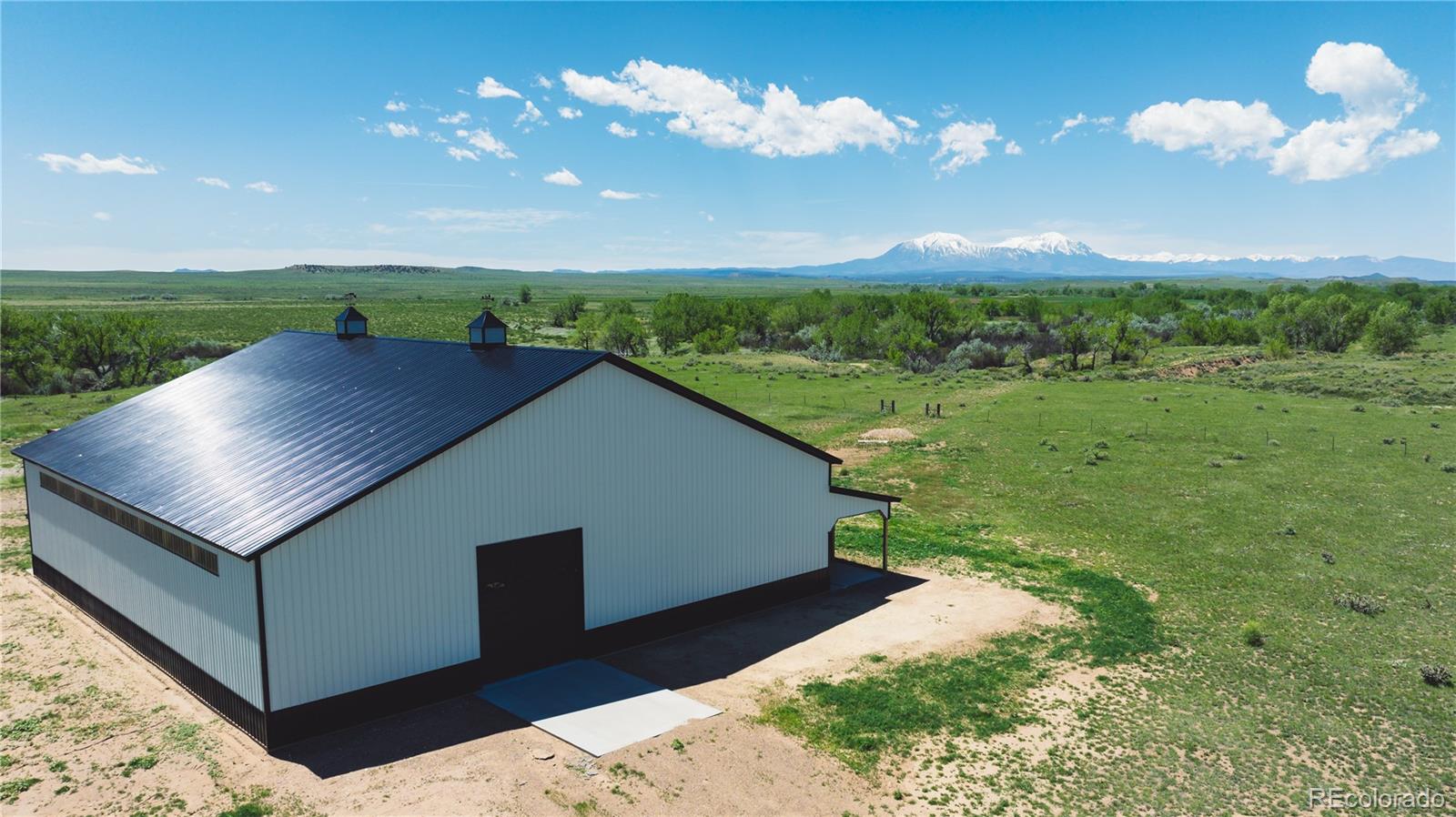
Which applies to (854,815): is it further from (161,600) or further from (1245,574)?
(1245,574)

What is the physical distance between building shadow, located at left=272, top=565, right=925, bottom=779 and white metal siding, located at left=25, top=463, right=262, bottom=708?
5.66ft

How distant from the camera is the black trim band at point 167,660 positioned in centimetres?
1369

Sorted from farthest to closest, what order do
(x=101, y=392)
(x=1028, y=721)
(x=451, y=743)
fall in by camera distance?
(x=101, y=392) → (x=1028, y=721) → (x=451, y=743)

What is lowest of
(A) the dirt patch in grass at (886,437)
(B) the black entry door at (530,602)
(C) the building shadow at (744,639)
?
(C) the building shadow at (744,639)

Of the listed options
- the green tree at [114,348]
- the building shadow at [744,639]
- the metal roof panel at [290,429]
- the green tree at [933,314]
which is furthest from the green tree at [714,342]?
the building shadow at [744,639]

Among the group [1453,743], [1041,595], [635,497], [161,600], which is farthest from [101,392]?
[1453,743]

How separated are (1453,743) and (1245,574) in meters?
8.79

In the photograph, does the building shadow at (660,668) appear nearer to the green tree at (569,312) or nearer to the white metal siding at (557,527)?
the white metal siding at (557,527)

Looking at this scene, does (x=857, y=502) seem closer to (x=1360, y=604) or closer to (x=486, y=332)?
(x=486, y=332)

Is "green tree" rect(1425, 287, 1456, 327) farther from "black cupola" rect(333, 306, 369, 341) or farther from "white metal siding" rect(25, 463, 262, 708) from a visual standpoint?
"white metal siding" rect(25, 463, 262, 708)

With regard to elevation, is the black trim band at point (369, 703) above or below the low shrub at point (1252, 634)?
above

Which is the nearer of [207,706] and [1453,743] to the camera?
[1453,743]

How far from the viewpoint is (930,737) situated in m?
13.8

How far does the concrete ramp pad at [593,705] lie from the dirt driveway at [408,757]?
11.2 inches
